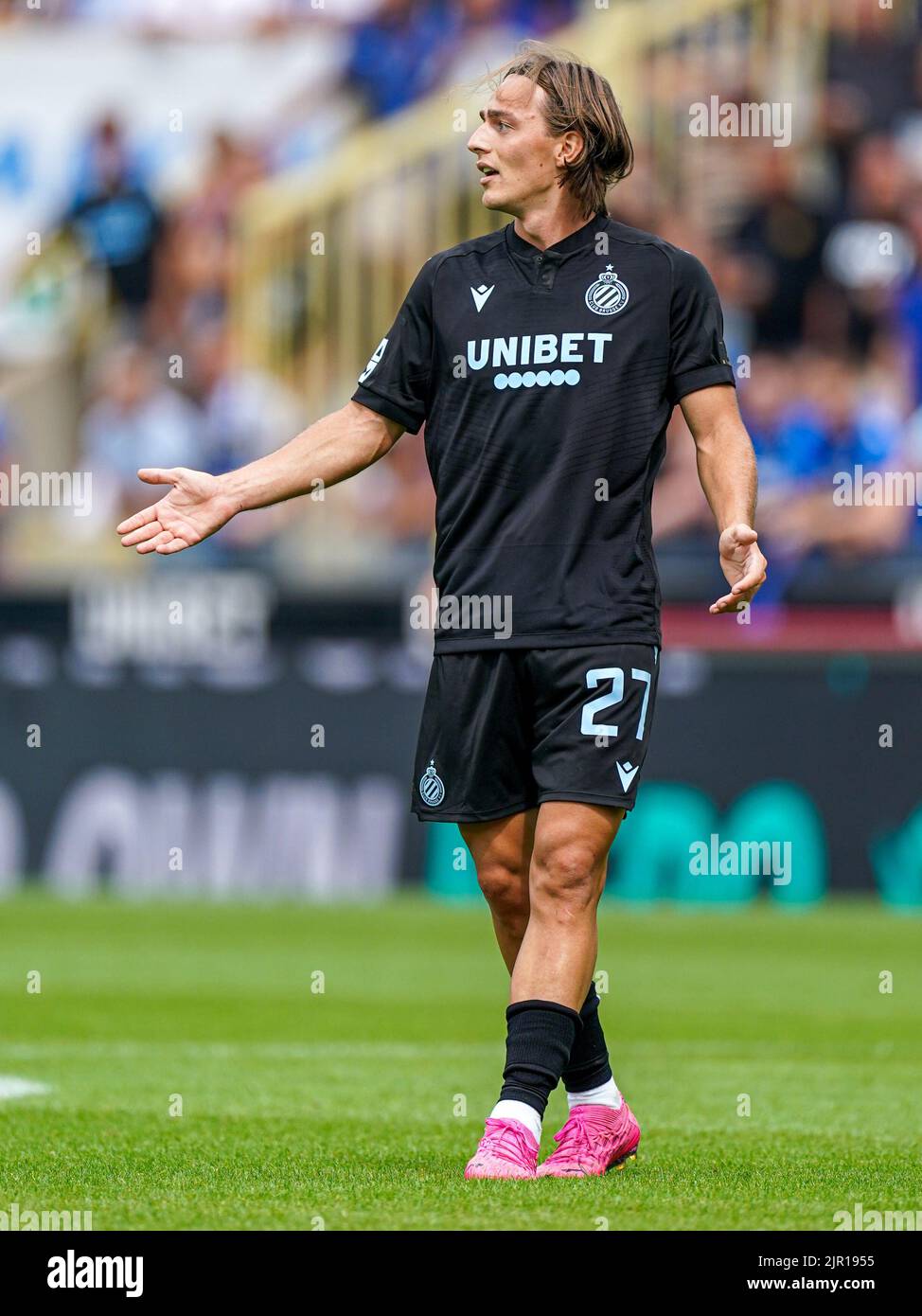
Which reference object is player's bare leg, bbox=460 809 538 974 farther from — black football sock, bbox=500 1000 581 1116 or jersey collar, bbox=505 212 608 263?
jersey collar, bbox=505 212 608 263

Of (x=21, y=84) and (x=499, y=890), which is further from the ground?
(x=21, y=84)

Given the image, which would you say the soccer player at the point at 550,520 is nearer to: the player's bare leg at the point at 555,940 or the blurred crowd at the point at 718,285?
the player's bare leg at the point at 555,940

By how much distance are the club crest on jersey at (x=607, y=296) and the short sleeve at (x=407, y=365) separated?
35cm

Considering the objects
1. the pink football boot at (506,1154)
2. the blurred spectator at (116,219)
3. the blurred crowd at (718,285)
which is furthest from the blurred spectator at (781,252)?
the pink football boot at (506,1154)

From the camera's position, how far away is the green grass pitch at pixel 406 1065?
4195 millimetres

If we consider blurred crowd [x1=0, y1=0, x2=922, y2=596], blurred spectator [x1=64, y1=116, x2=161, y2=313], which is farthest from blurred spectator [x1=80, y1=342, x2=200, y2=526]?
blurred spectator [x1=64, y1=116, x2=161, y2=313]

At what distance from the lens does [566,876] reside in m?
4.39

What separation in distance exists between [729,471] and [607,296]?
42 cm

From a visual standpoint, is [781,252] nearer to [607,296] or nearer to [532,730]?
[607,296]

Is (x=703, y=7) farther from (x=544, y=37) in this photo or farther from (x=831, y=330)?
(x=831, y=330)

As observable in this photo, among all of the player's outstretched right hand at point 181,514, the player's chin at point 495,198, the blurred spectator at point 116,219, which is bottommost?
the player's outstretched right hand at point 181,514

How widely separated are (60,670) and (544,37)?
6860 mm

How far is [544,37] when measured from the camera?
17.1 m
